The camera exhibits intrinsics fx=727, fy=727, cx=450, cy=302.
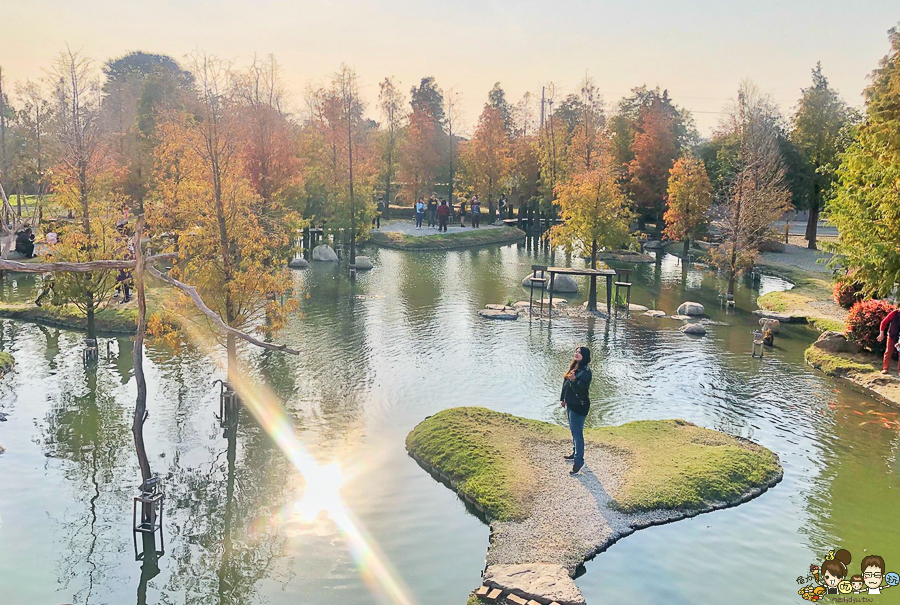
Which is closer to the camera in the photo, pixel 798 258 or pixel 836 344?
pixel 836 344

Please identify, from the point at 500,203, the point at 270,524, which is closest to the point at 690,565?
the point at 270,524

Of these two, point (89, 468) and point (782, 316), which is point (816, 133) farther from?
point (89, 468)

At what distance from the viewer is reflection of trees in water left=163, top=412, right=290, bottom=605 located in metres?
11.7

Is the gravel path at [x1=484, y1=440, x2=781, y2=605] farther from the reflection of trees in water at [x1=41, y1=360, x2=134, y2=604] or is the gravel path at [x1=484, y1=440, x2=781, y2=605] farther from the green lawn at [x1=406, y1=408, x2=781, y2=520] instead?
the reflection of trees in water at [x1=41, y1=360, x2=134, y2=604]

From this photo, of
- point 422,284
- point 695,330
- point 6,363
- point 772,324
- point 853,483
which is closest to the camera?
point 853,483

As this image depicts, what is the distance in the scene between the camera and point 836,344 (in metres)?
25.4

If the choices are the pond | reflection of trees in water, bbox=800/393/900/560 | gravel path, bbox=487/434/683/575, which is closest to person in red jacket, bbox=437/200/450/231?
the pond

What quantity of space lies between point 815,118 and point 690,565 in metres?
52.8


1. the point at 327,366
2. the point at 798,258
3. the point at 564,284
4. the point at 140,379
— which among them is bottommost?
the point at 327,366

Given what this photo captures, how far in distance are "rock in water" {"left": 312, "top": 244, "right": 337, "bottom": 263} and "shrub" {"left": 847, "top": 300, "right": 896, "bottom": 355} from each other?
3077cm

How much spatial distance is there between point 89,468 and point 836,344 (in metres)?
23.5

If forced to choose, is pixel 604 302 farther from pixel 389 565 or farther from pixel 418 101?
pixel 418 101

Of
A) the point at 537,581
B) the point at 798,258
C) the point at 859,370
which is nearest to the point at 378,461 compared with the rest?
the point at 537,581

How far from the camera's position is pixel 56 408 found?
19172mm
